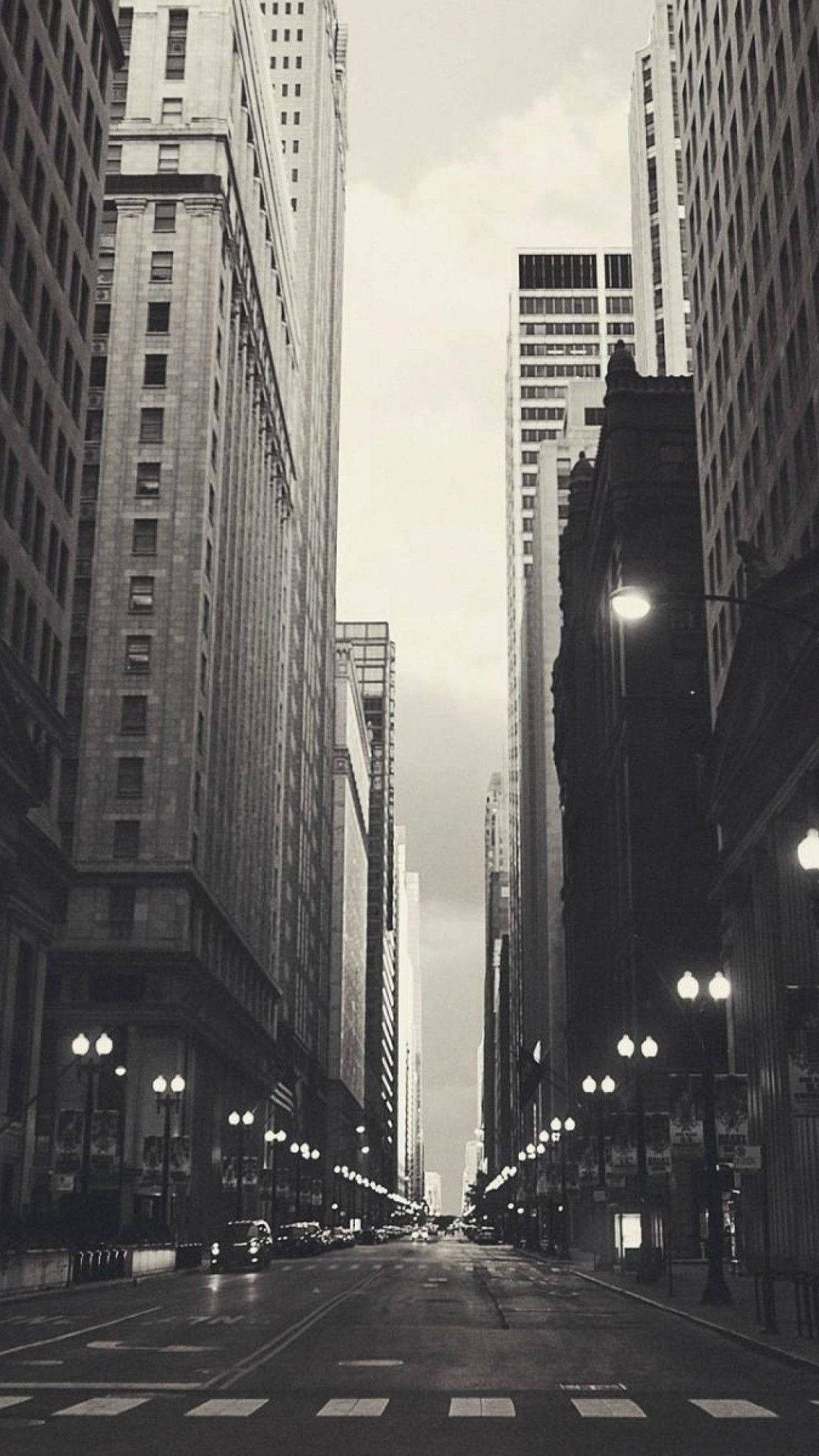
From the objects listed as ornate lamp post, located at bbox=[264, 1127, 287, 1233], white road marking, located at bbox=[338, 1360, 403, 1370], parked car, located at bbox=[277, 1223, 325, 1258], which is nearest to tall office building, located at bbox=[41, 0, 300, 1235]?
ornate lamp post, located at bbox=[264, 1127, 287, 1233]

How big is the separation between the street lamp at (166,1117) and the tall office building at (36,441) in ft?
19.7

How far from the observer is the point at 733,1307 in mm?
37938

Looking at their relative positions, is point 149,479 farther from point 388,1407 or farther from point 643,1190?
point 388,1407

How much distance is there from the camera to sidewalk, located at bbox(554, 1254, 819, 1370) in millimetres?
26375

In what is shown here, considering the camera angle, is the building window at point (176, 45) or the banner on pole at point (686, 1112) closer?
the banner on pole at point (686, 1112)

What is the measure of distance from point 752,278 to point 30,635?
29.4 m

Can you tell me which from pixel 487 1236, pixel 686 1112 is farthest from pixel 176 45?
pixel 487 1236

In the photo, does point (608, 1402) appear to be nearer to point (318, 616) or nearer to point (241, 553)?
point (241, 553)

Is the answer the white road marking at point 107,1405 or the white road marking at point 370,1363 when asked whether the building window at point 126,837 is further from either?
the white road marking at point 107,1405

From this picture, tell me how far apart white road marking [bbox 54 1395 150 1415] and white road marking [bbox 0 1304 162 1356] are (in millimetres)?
7007

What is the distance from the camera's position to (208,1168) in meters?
98.4

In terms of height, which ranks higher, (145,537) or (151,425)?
(151,425)

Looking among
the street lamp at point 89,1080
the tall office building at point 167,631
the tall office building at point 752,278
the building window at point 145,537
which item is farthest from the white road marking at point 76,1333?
the building window at point 145,537

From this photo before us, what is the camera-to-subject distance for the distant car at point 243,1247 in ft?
222
